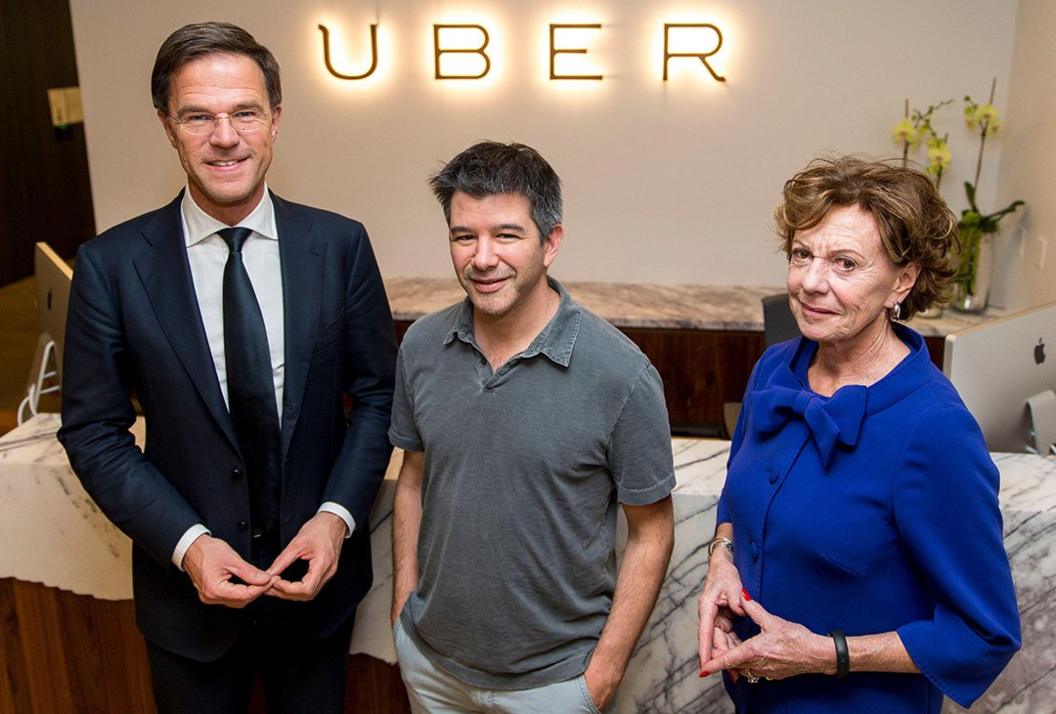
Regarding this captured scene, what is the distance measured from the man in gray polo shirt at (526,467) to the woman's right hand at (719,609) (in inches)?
5.0

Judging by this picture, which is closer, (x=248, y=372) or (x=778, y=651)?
(x=778, y=651)

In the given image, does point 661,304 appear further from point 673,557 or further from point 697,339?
point 673,557

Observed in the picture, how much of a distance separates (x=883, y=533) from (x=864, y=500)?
2.0 inches

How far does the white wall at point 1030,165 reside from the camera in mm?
3855

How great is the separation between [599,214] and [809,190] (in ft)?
10.5

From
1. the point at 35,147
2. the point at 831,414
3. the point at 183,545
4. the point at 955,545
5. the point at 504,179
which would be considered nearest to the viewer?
the point at 955,545

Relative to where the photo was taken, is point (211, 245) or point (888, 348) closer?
point (888, 348)

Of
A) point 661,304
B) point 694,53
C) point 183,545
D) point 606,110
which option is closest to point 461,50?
point 606,110

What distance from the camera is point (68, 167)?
8.57m

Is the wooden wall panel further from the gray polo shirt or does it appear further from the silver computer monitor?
the gray polo shirt

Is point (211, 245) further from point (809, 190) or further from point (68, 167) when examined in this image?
point (68, 167)

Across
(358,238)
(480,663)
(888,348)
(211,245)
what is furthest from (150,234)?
(888,348)

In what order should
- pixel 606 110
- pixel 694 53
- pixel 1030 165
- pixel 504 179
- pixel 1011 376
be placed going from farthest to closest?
pixel 606 110 < pixel 694 53 < pixel 1030 165 < pixel 1011 376 < pixel 504 179

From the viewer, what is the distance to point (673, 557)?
2.10 meters
